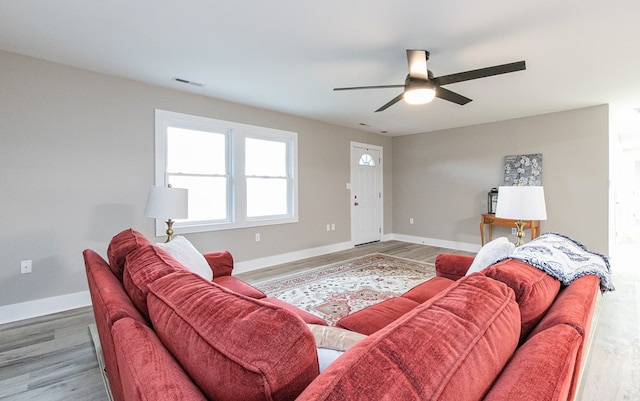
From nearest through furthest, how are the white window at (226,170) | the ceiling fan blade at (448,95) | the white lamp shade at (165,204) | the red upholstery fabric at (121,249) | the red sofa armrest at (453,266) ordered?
the red upholstery fabric at (121,249)
the red sofa armrest at (453,266)
the white lamp shade at (165,204)
the ceiling fan blade at (448,95)
the white window at (226,170)

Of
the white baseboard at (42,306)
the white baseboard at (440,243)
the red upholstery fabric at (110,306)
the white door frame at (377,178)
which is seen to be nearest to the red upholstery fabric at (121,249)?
the red upholstery fabric at (110,306)

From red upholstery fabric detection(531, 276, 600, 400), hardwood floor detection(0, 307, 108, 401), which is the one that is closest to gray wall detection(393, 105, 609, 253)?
red upholstery fabric detection(531, 276, 600, 400)

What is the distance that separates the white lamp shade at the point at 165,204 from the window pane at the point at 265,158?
1.83 m

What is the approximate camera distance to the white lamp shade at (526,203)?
242 cm

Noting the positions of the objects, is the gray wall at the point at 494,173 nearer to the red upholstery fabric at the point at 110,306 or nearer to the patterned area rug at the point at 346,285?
the patterned area rug at the point at 346,285

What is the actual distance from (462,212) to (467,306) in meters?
5.76

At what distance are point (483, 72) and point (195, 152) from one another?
11.2 ft

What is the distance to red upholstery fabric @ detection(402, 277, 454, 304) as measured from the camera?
209 centimetres

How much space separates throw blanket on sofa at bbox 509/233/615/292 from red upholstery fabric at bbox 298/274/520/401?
529 mm

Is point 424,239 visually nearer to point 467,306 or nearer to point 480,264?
point 480,264

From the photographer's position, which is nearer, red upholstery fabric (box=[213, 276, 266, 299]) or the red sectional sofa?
the red sectional sofa

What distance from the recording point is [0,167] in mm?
2836

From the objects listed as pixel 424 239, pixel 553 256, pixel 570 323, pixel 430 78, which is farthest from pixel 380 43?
pixel 424 239

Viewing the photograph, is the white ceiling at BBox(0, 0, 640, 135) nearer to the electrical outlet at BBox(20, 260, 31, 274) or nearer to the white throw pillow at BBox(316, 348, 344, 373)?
the electrical outlet at BBox(20, 260, 31, 274)
